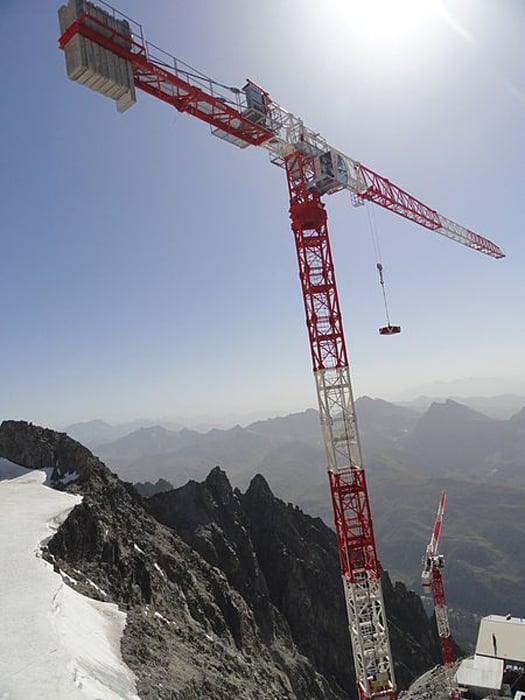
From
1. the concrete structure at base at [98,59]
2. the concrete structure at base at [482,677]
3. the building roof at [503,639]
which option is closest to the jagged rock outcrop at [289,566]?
the building roof at [503,639]

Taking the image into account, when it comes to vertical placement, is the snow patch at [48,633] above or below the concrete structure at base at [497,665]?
above

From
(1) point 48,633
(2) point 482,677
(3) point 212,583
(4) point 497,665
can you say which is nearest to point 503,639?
(4) point 497,665

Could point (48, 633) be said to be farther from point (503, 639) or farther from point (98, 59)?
point (503, 639)

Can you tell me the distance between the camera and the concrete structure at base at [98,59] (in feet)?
94.4

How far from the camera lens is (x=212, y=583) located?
50750 mm

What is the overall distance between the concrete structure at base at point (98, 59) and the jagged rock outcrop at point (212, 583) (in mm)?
29526

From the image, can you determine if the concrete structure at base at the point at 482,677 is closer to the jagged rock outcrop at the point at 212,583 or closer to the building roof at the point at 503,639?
the building roof at the point at 503,639

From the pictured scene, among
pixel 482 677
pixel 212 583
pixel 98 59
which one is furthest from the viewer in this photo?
pixel 212 583

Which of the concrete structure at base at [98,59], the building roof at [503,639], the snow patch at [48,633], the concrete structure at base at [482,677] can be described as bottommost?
the concrete structure at base at [482,677]

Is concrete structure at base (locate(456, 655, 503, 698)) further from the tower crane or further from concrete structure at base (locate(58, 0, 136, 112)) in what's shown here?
concrete structure at base (locate(58, 0, 136, 112))

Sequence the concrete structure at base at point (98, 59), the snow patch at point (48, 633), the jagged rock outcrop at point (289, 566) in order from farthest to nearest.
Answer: the jagged rock outcrop at point (289, 566) < the concrete structure at base at point (98, 59) < the snow patch at point (48, 633)

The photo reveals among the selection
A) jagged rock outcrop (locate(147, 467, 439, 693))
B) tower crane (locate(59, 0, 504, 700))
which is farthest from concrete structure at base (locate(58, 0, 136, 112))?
jagged rock outcrop (locate(147, 467, 439, 693))

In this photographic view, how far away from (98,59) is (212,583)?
160 ft

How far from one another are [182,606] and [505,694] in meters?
29.4
